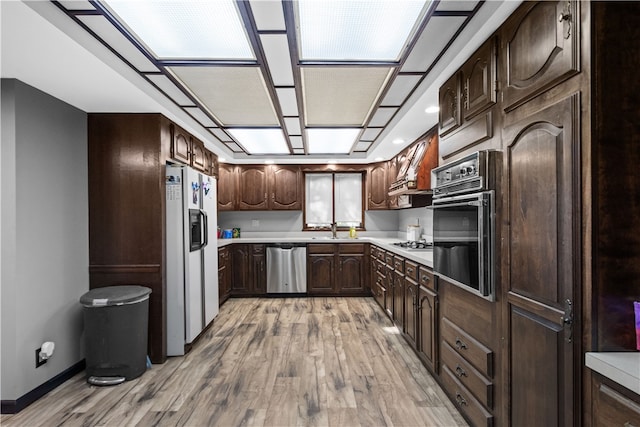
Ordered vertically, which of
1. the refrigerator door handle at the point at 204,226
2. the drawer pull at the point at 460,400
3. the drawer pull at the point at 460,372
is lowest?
the drawer pull at the point at 460,400

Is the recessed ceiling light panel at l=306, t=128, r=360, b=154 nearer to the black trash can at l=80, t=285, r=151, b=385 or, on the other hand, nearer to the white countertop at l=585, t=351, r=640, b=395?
the black trash can at l=80, t=285, r=151, b=385

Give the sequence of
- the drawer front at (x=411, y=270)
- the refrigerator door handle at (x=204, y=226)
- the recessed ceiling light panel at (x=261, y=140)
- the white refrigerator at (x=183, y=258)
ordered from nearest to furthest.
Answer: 1. the drawer front at (x=411, y=270)
2. the white refrigerator at (x=183, y=258)
3. the refrigerator door handle at (x=204, y=226)
4. the recessed ceiling light panel at (x=261, y=140)

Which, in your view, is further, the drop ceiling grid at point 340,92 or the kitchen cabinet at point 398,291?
the kitchen cabinet at point 398,291

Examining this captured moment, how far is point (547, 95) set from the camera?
139 centimetres

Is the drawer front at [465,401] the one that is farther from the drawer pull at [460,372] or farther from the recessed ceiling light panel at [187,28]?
the recessed ceiling light panel at [187,28]

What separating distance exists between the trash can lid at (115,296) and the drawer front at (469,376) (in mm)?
2367

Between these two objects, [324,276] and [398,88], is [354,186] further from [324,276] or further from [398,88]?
[398,88]

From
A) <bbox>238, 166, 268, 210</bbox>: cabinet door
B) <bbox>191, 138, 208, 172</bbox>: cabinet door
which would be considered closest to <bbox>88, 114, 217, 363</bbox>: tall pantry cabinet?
<bbox>191, 138, 208, 172</bbox>: cabinet door

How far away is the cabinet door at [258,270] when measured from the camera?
18.5 ft

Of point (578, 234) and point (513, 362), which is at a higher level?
point (578, 234)

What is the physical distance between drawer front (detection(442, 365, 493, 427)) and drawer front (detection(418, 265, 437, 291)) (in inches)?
22.4

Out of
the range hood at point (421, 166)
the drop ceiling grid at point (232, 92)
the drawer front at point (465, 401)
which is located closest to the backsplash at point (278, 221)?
the range hood at point (421, 166)

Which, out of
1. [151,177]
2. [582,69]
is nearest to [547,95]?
[582,69]

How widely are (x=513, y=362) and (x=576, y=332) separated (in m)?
0.48
